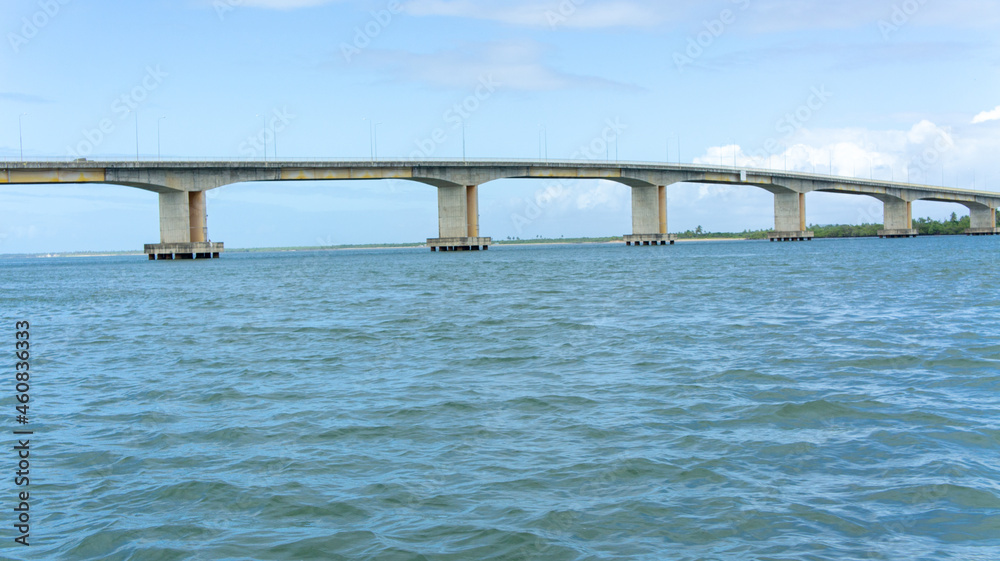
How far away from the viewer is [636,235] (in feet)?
376

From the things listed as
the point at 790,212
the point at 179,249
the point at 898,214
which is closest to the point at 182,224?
the point at 179,249

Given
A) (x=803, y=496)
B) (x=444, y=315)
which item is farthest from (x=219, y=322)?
(x=803, y=496)

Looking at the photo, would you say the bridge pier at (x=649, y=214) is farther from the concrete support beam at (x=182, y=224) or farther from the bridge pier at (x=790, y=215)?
the concrete support beam at (x=182, y=224)

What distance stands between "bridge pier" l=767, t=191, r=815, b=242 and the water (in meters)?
111

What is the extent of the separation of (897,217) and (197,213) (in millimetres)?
112181

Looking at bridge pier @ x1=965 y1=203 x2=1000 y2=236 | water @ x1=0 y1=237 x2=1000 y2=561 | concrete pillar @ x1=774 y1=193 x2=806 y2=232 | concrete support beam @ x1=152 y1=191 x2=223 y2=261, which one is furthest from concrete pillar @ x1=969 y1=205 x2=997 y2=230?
water @ x1=0 y1=237 x2=1000 y2=561

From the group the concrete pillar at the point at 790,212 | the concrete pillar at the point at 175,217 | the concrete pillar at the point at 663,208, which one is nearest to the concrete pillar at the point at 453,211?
the concrete pillar at the point at 175,217

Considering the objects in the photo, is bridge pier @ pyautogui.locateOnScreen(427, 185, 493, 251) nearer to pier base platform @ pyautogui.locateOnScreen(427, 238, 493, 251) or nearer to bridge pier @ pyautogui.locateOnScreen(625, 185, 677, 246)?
pier base platform @ pyautogui.locateOnScreen(427, 238, 493, 251)

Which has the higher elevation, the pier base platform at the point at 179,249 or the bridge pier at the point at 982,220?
the bridge pier at the point at 982,220

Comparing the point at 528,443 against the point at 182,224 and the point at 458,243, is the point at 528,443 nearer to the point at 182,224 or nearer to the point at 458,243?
the point at 182,224

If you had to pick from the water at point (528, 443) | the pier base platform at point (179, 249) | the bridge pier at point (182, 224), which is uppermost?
the bridge pier at point (182, 224)

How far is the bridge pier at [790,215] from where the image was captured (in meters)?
125

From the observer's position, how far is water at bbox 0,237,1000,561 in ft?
20.6

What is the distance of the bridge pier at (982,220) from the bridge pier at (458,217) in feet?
340
